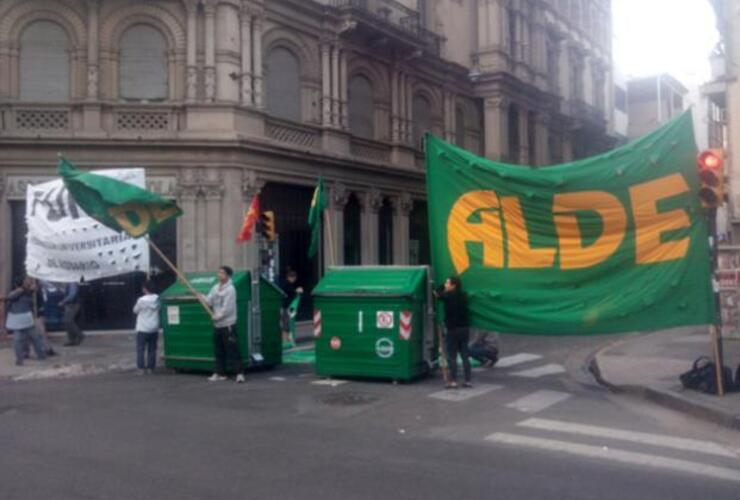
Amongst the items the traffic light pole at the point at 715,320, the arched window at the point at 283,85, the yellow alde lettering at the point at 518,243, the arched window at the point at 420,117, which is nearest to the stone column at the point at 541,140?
the arched window at the point at 420,117

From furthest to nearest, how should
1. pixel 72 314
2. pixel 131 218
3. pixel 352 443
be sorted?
pixel 72 314 < pixel 131 218 < pixel 352 443

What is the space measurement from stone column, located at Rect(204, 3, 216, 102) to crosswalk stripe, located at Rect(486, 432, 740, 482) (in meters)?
Answer: 14.2

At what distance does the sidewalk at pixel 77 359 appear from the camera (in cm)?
1411

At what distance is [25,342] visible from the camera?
15203 mm

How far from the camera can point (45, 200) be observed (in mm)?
14516

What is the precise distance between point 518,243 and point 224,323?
15.2ft

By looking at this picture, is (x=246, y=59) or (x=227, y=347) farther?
(x=246, y=59)

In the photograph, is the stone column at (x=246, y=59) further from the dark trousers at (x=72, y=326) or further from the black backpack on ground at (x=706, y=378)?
the black backpack on ground at (x=706, y=378)

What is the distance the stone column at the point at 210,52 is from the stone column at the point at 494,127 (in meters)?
13.9

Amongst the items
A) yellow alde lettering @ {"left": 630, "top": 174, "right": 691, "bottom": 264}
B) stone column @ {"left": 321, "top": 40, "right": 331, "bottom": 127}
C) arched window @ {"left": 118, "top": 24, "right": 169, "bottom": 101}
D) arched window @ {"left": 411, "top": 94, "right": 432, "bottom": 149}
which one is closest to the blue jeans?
arched window @ {"left": 118, "top": 24, "right": 169, "bottom": 101}

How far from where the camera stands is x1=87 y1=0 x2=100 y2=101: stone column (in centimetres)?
1992

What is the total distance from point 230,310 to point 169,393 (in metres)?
1.75

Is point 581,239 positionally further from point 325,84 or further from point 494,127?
point 494,127

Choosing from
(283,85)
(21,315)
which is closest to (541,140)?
(283,85)
